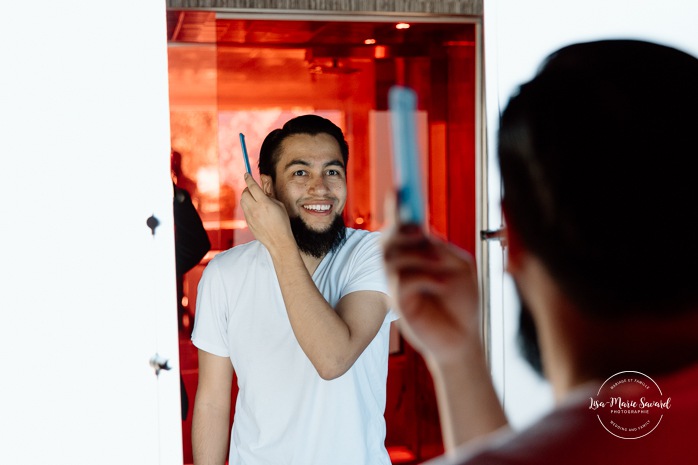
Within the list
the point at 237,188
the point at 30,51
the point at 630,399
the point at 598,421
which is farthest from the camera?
the point at 237,188

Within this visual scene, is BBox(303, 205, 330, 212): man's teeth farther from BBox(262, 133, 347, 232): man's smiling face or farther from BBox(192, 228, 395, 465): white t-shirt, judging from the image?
BBox(192, 228, 395, 465): white t-shirt

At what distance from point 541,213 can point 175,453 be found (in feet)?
2.90

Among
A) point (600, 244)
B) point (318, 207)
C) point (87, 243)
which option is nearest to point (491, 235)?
point (318, 207)

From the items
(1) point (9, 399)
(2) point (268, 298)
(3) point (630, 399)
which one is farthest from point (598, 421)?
(1) point (9, 399)

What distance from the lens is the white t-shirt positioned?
1085 mm

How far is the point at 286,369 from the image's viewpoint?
1.11m

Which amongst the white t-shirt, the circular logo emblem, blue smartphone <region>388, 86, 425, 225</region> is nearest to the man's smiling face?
the white t-shirt

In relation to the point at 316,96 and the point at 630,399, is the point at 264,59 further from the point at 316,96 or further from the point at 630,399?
the point at 630,399

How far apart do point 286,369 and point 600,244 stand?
25.5 inches

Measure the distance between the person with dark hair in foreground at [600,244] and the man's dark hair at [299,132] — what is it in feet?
2.46

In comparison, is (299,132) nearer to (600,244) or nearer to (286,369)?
(286,369)

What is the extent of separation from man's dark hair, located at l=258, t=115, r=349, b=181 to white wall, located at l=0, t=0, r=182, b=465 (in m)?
0.20

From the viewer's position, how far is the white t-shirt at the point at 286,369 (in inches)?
42.7

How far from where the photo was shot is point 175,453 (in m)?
1.23
